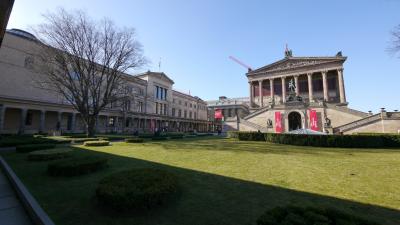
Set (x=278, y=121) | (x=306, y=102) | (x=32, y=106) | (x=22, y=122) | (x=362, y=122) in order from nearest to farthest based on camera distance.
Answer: (x=362, y=122)
(x=22, y=122)
(x=32, y=106)
(x=306, y=102)
(x=278, y=121)

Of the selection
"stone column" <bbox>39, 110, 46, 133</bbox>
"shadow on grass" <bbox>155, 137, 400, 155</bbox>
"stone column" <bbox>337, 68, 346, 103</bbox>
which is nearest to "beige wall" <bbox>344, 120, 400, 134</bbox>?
"shadow on grass" <bbox>155, 137, 400, 155</bbox>

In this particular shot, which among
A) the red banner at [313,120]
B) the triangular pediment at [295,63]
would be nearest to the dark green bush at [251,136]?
the red banner at [313,120]

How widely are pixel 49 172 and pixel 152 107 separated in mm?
57384

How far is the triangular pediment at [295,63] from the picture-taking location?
175ft

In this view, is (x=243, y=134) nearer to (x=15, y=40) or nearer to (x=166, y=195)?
(x=166, y=195)

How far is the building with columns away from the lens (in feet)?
113

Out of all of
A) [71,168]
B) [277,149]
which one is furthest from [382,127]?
[71,168]

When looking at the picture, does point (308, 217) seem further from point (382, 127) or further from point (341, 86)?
point (341, 86)

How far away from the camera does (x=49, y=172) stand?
8773 mm

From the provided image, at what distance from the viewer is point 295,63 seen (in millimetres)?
57562

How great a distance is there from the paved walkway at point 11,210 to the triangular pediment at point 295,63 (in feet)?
202

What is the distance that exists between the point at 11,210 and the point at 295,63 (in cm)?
6352

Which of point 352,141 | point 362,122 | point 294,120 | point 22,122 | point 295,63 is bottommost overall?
point 352,141

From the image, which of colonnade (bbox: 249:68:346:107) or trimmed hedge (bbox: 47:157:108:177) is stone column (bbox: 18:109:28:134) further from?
colonnade (bbox: 249:68:346:107)
